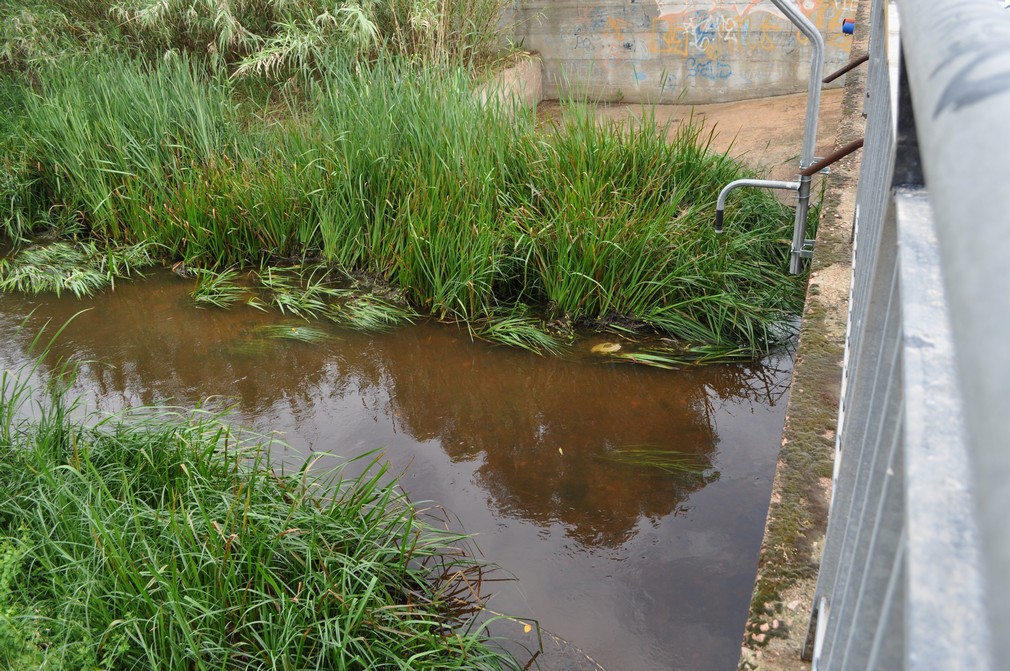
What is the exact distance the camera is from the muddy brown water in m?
2.92

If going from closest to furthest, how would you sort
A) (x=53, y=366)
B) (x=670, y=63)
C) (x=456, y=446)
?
(x=456, y=446), (x=53, y=366), (x=670, y=63)

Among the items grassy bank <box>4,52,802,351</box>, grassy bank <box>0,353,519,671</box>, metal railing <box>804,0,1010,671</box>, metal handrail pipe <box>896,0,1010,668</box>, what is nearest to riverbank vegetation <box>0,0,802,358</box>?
grassy bank <box>4,52,802,351</box>

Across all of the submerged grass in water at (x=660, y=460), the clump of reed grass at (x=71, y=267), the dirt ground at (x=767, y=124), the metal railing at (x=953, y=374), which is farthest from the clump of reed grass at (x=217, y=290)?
the metal railing at (x=953, y=374)

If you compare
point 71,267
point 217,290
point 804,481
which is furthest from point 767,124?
point 804,481

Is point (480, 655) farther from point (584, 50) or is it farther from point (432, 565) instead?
point (584, 50)

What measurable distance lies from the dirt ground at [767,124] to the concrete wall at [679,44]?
0.25 m

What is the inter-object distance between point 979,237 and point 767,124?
9.50 m

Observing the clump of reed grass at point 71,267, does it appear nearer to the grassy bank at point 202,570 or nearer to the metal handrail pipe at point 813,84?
the grassy bank at point 202,570

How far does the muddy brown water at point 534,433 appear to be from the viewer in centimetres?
292

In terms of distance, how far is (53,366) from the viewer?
15.1ft

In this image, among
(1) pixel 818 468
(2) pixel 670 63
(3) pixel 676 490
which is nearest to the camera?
(1) pixel 818 468

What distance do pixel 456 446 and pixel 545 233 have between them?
4.84 ft

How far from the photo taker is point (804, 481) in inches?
80.0

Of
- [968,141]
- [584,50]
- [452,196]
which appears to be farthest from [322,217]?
[584,50]
